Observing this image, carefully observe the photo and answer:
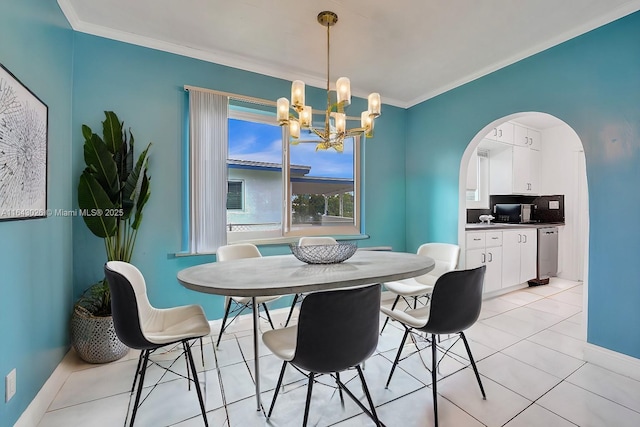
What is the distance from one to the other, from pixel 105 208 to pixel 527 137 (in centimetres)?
570

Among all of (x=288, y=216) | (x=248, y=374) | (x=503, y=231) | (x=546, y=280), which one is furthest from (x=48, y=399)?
(x=546, y=280)

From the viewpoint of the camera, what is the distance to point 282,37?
2410 millimetres

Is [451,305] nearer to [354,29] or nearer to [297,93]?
[297,93]

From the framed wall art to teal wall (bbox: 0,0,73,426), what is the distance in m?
0.07

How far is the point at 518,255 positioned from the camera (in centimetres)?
390

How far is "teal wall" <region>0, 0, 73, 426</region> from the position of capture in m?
1.33

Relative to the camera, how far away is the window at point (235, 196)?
298 centimetres

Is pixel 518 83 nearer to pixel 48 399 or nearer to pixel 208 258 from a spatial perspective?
pixel 208 258

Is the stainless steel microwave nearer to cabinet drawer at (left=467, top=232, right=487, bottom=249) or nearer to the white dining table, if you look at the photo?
cabinet drawer at (left=467, top=232, right=487, bottom=249)

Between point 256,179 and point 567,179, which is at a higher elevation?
point 567,179

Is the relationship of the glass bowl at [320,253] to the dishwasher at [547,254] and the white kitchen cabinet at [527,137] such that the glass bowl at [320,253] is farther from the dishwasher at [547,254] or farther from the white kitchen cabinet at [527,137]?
the white kitchen cabinet at [527,137]

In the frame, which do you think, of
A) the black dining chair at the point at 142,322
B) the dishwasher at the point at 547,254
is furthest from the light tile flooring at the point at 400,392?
→ the dishwasher at the point at 547,254

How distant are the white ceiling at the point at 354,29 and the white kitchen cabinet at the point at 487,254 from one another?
6.18 ft

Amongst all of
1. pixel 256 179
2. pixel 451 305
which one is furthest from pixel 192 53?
pixel 451 305
